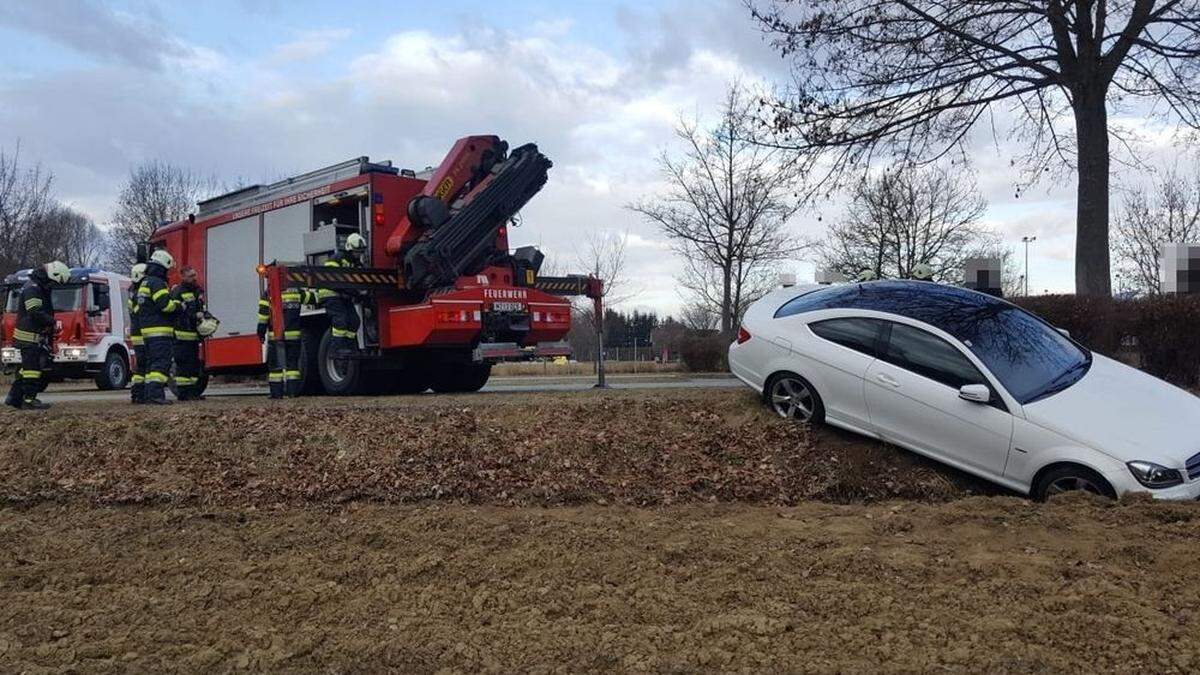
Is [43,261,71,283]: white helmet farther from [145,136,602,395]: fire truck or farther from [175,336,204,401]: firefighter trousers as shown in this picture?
[145,136,602,395]: fire truck

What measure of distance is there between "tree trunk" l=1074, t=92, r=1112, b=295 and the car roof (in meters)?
5.50

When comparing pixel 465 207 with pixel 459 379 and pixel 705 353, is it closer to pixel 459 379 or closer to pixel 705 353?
pixel 459 379

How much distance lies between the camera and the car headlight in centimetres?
557

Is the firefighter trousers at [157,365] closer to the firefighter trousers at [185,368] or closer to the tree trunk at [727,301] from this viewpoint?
the firefighter trousers at [185,368]

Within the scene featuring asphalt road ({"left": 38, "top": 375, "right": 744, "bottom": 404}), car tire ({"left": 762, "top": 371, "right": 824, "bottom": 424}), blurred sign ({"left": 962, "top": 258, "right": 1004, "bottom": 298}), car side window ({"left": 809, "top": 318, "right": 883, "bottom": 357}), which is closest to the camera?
car side window ({"left": 809, "top": 318, "right": 883, "bottom": 357})

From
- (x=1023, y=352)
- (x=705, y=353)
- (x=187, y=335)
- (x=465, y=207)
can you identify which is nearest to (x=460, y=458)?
(x=1023, y=352)

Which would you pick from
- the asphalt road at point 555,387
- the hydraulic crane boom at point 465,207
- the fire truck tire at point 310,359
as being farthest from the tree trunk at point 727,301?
the fire truck tire at point 310,359

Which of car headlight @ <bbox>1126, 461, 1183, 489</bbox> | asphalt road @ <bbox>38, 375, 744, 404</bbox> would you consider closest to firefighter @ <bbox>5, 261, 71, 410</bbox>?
asphalt road @ <bbox>38, 375, 744, 404</bbox>

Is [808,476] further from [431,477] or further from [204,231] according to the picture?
[204,231]

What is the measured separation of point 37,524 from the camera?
5.82 meters

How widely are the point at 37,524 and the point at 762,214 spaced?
69.1ft

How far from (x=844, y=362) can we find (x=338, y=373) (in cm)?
654

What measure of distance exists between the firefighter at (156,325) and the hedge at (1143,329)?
1006cm

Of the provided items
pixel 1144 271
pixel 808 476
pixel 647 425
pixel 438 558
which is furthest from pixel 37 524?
pixel 1144 271
